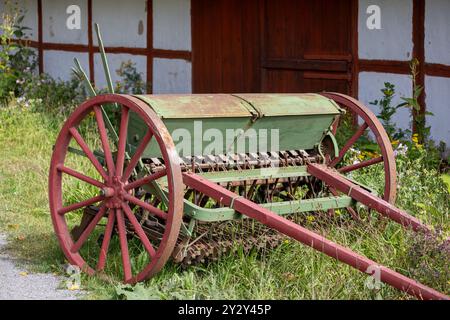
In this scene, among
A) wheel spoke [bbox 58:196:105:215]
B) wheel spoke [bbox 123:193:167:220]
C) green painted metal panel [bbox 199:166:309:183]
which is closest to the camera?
wheel spoke [bbox 123:193:167:220]

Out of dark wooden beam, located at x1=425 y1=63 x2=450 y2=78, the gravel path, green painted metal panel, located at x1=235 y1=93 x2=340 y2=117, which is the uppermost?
dark wooden beam, located at x1=425 y1=63 x2=450 y2=78

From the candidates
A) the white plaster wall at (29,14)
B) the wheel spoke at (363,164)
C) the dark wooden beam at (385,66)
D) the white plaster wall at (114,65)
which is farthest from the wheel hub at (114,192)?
the white plaster wall at (29,14)

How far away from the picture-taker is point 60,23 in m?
12.1

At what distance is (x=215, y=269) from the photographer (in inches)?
189

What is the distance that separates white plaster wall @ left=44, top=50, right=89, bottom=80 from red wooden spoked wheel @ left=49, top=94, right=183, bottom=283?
22.7 feet

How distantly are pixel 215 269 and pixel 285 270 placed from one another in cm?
40

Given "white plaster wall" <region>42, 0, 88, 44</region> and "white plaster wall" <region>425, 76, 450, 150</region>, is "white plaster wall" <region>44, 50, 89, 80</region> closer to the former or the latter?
"white plaster wall" <region>42, 0, 88, 44</region>

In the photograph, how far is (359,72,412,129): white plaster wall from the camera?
7.54 metres

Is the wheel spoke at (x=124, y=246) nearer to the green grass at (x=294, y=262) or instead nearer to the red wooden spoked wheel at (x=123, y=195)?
the red wooden spoked wheel at (x=123, y=195)

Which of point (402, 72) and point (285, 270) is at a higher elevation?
point (402, 72)

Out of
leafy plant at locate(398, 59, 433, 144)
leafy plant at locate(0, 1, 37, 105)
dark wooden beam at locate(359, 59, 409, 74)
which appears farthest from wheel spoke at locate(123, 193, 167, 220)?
leafy plant at locate(0, 1, 37, 105)

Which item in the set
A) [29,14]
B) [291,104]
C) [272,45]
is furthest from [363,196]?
[29,14]

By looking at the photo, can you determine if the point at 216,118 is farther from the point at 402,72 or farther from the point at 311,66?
the point at 311,66
